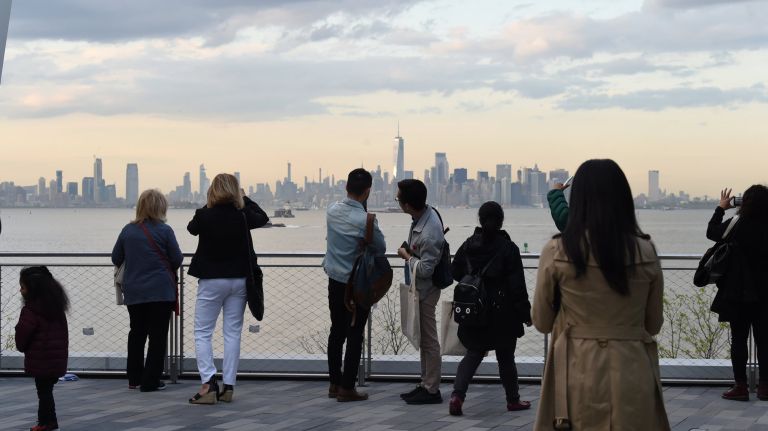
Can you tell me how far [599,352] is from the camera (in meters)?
3.82

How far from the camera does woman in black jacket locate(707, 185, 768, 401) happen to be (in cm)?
791

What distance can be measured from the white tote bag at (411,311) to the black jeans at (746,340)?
2.37 metres

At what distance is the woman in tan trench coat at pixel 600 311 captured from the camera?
12.4 feet

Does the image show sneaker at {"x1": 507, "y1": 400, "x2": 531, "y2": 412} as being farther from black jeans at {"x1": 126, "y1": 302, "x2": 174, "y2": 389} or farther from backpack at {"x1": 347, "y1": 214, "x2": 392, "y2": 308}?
black jeans at {"x1": 126, "y1": 302, "x2": 174, "y2": 389}

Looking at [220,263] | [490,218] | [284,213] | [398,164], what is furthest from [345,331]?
[284,213]

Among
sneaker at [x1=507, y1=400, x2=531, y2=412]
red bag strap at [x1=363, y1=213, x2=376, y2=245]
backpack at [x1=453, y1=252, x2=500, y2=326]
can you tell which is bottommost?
sneaker at [x1=507, y1=400, x2=531, y2=412]

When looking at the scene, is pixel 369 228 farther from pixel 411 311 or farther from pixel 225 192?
pixel 225 192

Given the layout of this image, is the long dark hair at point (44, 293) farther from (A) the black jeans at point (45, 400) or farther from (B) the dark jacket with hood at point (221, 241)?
(B) the dark jacket with hood at point (221, 241)

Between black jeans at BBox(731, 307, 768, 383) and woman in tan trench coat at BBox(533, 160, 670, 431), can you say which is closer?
woman in tan trench coat at BBox(533, 160, 670, 431)

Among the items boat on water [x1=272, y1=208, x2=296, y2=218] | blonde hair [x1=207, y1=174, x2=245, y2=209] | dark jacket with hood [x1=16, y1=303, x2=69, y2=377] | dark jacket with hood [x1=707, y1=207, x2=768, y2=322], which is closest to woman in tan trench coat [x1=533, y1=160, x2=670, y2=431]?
dark jacket with hood [x1=16, y1=303, x2=69, y2=377]

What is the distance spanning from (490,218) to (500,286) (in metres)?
0.47

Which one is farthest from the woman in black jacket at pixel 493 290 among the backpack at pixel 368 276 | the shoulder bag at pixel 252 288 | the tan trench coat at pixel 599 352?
the tan trench coat at pixel 599 352

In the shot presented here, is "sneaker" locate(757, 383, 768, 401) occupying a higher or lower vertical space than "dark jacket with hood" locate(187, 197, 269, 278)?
lower

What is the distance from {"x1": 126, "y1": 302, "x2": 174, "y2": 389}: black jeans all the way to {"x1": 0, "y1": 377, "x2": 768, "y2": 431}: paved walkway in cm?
15
